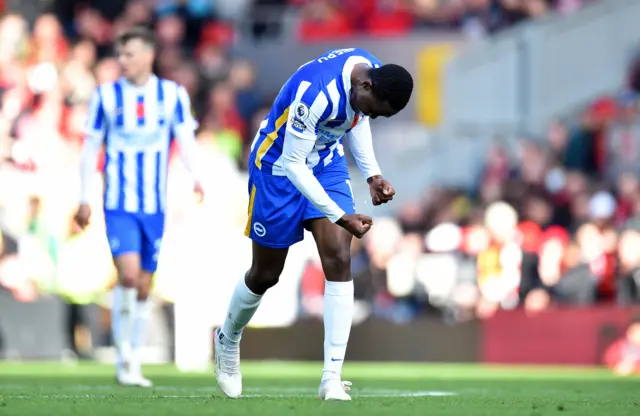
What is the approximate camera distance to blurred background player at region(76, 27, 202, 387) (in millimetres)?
11273

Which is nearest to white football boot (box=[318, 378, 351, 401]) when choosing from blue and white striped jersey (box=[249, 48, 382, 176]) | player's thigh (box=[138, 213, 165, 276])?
blue and white striped jersey (box=[249, 48, 382, 176])

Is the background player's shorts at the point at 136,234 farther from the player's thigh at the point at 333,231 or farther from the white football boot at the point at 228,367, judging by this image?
the player's thigh at the point at 333,231

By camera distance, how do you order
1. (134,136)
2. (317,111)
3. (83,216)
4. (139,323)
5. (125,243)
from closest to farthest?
1. (317,111)
2. (83,216)
3. (125,243)
4. (134,136)
5. (139,323)

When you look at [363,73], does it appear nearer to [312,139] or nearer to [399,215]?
[312,139]

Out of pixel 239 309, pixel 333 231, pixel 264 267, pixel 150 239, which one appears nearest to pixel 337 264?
pixel 333 231

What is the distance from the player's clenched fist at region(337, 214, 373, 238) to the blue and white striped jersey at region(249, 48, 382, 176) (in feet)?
1.53

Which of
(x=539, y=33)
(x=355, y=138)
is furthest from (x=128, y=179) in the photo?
(x=539, y=33)

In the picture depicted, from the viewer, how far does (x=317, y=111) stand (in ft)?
27.0

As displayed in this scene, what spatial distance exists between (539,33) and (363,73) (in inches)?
613

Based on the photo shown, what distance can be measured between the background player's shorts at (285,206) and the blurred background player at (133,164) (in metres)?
2.56

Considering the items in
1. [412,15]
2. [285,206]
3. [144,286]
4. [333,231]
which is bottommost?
[144,286]

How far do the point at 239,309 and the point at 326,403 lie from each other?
42.2 inches

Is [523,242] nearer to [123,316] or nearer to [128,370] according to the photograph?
[123,316]

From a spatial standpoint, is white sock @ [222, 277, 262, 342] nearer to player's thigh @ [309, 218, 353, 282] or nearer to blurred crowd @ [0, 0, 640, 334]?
player's thigh @ [309, 218, 353, 282]
